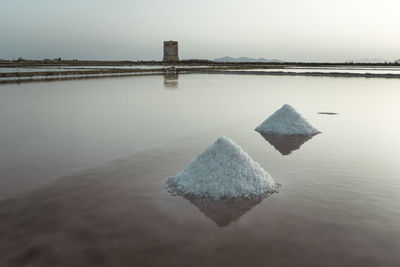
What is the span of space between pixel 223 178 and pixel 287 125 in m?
6.88

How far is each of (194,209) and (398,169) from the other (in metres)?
5.35

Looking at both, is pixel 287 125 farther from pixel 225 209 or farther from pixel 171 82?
pixel 171 82

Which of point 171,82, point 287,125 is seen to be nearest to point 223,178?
point 287,125

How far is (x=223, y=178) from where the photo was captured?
685 centimetres

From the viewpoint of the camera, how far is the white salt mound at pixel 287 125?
12812 mm

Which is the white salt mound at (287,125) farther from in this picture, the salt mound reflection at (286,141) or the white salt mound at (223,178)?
the white salt mound at (223,178)

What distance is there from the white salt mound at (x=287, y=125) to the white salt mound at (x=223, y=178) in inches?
230

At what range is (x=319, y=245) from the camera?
4910 millimetres

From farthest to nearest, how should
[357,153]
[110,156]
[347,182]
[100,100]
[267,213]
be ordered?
[100,100] → [357,153] → [110,156] → [347,182] → [267,213]

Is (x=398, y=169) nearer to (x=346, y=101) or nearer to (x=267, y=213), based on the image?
(x=267, y=213)

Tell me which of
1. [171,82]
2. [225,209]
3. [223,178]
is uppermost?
[171,82]

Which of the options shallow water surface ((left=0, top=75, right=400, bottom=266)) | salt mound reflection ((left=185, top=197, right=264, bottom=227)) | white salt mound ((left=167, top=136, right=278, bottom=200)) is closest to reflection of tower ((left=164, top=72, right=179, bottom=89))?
shallow water surface ((left=0, top=75, right=400, bottom=266))

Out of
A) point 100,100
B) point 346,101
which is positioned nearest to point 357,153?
point 346,101

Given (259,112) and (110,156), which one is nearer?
(110,156)
